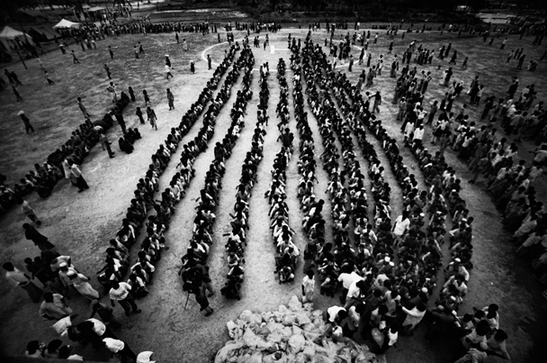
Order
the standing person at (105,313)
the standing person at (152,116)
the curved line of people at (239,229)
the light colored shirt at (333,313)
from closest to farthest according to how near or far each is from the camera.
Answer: the light colored shirt at (333,313) → the standing person at (105,313) → the curved line of people at (239,229) → the standing person at (152,116)

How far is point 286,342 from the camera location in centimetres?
654

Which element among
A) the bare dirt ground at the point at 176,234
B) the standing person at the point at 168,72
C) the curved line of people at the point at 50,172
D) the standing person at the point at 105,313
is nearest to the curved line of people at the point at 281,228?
the bare dirt ground at the point at 176,234

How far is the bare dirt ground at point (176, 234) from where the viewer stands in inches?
292

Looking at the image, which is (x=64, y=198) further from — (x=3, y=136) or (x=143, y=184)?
(x=3, y=136)

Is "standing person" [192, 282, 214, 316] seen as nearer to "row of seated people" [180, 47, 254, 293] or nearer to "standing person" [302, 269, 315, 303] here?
"row of seated people" [180, 47, 254, 293]

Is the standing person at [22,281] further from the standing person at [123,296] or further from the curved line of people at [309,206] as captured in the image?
the curved line of people at [309,206]

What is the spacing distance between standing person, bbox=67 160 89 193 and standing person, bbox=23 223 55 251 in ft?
12.4

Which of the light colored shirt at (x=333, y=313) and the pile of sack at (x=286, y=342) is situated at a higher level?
the light colored shirt at (x=333, y=313)

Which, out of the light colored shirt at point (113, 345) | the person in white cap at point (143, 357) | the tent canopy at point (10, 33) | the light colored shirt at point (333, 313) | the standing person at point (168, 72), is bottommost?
the person in white cap at point (143, 357)

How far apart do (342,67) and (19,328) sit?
29.3 meters

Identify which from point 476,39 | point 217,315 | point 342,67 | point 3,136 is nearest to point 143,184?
point 217,315

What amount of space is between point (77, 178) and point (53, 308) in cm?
722

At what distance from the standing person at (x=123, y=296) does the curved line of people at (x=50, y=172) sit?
743cm

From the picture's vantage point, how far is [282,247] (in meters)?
9.02
